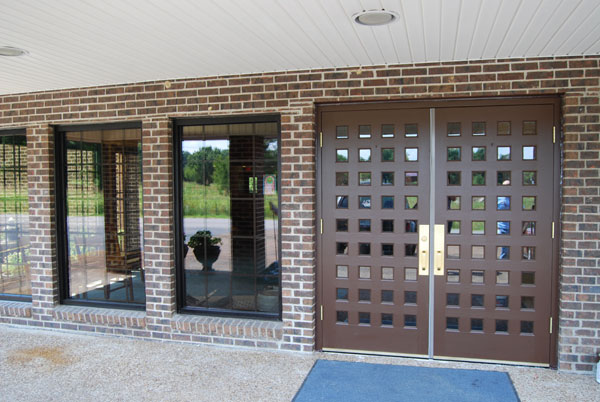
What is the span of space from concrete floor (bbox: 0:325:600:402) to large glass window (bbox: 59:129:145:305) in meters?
0.60

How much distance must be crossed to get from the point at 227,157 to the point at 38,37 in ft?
6.32

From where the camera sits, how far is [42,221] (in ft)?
16.5

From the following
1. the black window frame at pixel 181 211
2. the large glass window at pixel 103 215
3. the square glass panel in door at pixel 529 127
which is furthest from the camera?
the large glass window at pixel 103 215

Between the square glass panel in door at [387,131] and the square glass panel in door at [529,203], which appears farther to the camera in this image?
the square glass panel in door at [387,131]

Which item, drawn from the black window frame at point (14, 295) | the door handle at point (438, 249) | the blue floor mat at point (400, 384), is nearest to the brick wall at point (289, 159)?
the black window frame at point (14, 295)

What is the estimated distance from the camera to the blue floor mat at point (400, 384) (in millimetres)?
3445

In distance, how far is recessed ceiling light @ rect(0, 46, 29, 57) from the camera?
341cm

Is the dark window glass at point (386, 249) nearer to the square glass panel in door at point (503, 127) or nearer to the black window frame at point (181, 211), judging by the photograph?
the black window frame at point (181, 211)

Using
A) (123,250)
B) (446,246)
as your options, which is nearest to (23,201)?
(123,250)

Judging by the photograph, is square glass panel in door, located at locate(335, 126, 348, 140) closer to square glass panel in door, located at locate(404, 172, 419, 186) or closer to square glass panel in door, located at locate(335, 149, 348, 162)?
square glass panel in door, located at locate(335, 149, 348, 162)

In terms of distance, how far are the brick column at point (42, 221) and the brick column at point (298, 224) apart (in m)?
2.70

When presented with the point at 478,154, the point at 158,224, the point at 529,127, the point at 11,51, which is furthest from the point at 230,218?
the point at 529,127

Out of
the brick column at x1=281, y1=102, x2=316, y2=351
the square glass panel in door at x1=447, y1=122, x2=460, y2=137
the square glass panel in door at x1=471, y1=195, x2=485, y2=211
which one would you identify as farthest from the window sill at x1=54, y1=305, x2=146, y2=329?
the square glass panel in door at x1=447, y1=122, x2=460, y2=137

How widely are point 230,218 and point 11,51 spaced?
7.61 ft
